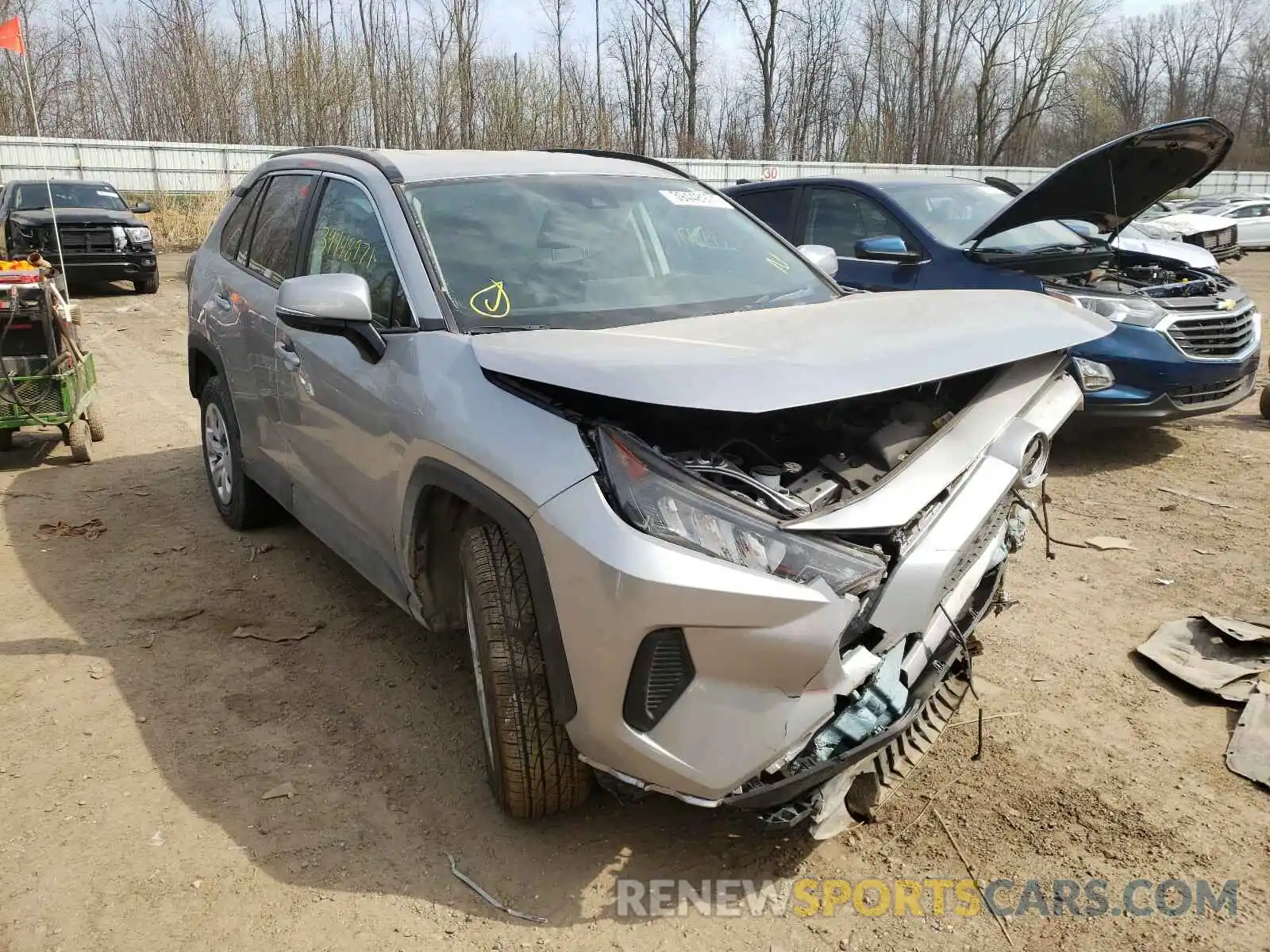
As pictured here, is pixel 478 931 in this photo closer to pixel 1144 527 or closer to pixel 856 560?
pixel 856 560

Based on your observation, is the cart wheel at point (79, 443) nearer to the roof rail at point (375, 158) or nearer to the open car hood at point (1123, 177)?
the roof rail at point (375, 158)

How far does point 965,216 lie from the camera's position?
6.72 m

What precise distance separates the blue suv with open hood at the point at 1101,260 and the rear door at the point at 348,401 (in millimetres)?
3545

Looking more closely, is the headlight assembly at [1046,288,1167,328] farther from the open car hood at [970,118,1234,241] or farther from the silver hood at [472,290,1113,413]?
the silver hood at [472,290,1113,413]

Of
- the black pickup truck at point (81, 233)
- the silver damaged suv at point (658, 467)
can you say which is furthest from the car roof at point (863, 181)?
the black pickup truck at point (81, 233)

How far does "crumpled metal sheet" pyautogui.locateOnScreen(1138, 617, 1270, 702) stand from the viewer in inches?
129

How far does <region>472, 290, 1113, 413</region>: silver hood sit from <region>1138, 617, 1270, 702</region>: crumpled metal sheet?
1.26 metres

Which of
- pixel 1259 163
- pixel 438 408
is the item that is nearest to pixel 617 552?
pixel 438 408

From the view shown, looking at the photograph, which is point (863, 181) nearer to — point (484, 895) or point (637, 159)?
point (637, 159)

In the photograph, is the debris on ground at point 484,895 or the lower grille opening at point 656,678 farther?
the debris on ground at point 484,895

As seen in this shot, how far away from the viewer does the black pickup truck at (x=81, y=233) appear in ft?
44.2

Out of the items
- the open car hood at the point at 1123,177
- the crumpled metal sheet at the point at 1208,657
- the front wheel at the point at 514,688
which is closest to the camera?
the front wheel at the point at 514,688

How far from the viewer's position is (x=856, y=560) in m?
2.12

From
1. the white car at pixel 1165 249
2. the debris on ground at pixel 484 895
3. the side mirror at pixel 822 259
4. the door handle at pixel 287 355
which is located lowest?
the debris on ground at pixel 484 895
